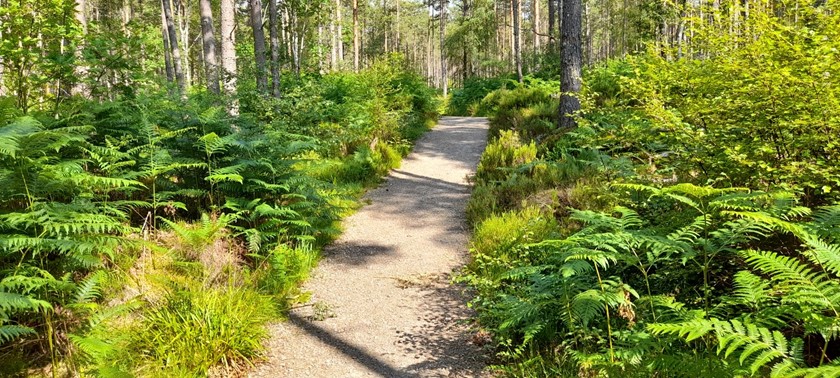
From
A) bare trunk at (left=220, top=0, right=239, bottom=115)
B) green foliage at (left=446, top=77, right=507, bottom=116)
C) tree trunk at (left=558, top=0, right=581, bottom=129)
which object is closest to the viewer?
bare trunk at (left=220, top=0, right=239, bottom=115)

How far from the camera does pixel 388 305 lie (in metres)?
4.81

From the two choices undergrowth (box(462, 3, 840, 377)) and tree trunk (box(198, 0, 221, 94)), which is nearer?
undergrowth (box(462, 3, 840, 377))

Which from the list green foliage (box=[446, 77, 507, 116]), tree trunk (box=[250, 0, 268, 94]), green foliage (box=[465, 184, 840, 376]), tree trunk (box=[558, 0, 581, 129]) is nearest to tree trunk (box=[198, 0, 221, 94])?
tree trunk (box=[250, 0, 268, 94])

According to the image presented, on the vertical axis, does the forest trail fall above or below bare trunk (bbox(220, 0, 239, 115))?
below

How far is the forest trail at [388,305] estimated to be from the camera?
12.6 feet

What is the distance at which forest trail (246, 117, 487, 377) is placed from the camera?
12.6 feet

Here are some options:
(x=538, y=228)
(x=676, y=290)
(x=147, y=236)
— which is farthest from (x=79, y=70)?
(x=676, y=290)

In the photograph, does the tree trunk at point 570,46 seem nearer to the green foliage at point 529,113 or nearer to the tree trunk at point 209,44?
the green foliage at point 529,113

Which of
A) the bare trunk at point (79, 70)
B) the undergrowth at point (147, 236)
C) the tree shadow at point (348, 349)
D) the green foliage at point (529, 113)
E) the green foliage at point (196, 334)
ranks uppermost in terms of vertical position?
the bare trunk at point (79, 70)

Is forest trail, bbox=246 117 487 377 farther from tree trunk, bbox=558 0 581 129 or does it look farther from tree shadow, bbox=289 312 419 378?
tree trunk, bbox=558 0 581 129

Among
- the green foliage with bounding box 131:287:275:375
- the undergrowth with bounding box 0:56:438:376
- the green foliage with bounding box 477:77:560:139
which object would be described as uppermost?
the green foliage with bounding box 477:77:560:139

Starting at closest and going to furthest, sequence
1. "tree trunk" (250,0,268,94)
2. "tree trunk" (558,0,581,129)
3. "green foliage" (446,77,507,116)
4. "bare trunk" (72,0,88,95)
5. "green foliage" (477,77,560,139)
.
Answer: "bare trunk" (72,0,88,95) < "tree trunk" (558,0,581,129) < "tree trunk" (250,0,268,94) < "green foliage" (477,77,560,139) < "green foliage" (446,77,507,116)

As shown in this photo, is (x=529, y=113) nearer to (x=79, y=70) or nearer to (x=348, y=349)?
(x=348, y=349)

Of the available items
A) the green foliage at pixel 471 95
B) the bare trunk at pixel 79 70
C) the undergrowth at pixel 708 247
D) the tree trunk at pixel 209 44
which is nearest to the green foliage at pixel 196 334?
the undergrowth at pixel 708 247
